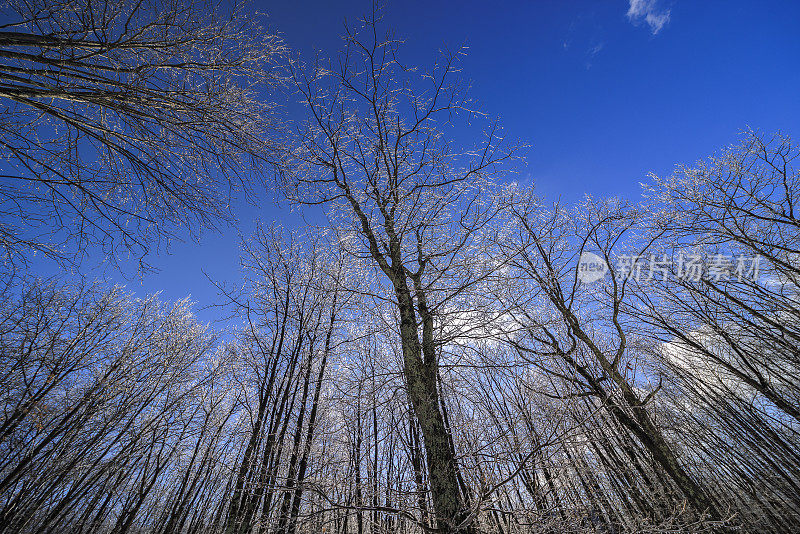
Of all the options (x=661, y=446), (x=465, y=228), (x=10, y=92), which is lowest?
(x=661, y=446)

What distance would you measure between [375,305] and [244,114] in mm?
2925

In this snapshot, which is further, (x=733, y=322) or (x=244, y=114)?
(x=733, y=322)

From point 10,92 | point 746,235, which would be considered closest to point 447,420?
point 10,92

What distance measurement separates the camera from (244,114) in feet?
12.3

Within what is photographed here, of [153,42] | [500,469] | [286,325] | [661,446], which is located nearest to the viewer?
[500,469]

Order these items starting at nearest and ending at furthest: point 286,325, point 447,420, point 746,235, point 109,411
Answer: point 447,420, point 286,325, point 746,235, point 109,411

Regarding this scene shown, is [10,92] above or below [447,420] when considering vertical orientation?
above

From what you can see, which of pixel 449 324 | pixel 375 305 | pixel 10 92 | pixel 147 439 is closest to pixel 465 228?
pixel 449 324

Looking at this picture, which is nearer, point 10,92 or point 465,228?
point 10,92

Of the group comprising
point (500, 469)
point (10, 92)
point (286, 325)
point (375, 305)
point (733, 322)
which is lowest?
point (500, 469)

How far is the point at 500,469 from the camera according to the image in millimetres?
2607

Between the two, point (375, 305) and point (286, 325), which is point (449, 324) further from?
point (286, 325)

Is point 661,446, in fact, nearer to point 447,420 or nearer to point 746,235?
point 447,420

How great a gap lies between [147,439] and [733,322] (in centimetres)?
1881
